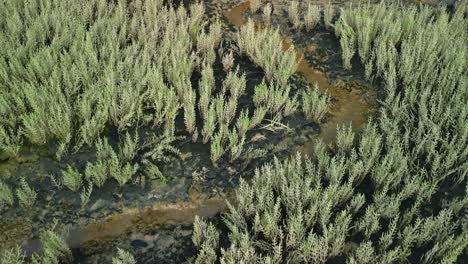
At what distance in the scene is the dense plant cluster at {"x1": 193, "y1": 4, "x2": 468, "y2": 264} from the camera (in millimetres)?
3871

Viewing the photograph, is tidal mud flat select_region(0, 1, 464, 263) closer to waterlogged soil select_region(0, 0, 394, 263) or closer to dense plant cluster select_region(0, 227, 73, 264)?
waterlogged soil select_region(0, 0, 394, 263)

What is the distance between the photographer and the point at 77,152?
4750 mm

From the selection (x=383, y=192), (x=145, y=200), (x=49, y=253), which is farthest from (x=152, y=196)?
(x=383, y=192)

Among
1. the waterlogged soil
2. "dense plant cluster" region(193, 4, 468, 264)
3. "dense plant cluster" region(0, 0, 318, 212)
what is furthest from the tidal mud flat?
"dense plant cluster" region(193, 4, 468, 264)

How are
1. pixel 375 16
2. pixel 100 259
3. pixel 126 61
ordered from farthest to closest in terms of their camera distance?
pixel 375 16 → pixel 126 61 → pixel 100 259

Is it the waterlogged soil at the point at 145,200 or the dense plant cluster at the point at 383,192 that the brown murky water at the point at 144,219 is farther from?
the dense plant cluster at the point at 383,192

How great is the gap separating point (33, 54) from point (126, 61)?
1110 millimetres

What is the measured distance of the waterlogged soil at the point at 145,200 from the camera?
4160 millimetres

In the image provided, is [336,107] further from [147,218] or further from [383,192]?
[147,218]

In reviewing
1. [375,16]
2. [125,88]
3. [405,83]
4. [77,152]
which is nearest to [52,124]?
[77,152]

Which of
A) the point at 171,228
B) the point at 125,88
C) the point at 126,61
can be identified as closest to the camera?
the point at 171,228

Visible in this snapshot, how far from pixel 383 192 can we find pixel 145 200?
236 cm

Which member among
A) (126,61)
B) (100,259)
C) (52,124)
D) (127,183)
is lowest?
(100,259)

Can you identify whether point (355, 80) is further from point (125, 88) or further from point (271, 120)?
point (125, 88)
